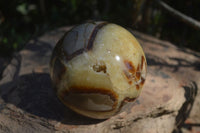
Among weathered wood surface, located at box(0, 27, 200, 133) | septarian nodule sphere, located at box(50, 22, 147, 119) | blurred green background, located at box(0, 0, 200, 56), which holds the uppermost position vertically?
septarian nodule sphere, located at box(50, 22, 147, 119)

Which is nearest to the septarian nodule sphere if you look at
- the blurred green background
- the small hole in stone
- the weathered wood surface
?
the small hole in stone

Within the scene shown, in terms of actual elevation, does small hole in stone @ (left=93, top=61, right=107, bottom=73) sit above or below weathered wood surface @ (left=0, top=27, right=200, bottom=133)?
above

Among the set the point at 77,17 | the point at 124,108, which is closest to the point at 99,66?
the point at 124,108

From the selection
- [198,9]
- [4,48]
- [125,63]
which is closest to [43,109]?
[125,63]

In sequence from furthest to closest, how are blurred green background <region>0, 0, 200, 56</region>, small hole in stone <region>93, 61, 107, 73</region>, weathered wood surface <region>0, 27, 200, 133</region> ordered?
blurred green background <region>0, 0, 200, 56</region>, weathered wood surface <region>0, 27, 200, 133</region>, small hole in stone <region>93, 61, 107, 73</region>

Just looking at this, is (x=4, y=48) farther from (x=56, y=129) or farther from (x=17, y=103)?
(x=56, y=129)

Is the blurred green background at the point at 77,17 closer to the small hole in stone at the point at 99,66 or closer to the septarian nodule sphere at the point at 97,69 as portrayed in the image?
the septarian nodule sphere at the point at 97,69

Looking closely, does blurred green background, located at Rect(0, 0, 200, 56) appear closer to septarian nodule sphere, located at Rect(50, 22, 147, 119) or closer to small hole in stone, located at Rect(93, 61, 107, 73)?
septarian nodule sphere, located at Rect(50, 22, 147, 119)

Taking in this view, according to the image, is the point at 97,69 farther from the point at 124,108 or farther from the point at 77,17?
the point at 77,17
